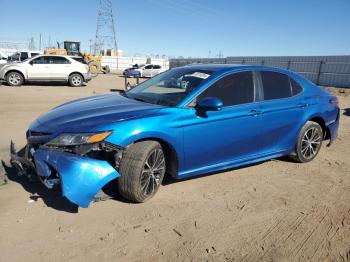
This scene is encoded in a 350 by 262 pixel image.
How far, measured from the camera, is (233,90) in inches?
189

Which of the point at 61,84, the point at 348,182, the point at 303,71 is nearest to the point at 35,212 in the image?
the point at 348,182

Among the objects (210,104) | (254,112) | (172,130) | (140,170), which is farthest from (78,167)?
(254,112)

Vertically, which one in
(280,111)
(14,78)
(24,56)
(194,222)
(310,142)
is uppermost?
(280,111)

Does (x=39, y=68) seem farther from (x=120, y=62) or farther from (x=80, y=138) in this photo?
(x=120, y=62)

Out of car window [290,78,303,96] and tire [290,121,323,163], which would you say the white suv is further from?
tire [290,121,323,163]

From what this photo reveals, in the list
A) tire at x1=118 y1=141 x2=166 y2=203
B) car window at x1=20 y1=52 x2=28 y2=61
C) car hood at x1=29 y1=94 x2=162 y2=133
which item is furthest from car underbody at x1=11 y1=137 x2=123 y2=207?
car window at x1=20 y1=52 x2=28 y2=61

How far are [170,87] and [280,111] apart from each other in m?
1.70

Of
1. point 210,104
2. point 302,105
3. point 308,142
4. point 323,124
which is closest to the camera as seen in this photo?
point 210,104

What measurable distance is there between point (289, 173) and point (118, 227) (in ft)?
10.0

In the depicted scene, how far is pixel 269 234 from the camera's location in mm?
3578

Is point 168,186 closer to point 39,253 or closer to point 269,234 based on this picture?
point 269,234

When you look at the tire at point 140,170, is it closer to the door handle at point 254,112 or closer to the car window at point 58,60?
the door handle at point 254,112

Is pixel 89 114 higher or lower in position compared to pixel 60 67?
higher

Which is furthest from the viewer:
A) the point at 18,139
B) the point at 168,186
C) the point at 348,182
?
the point at 18,139
